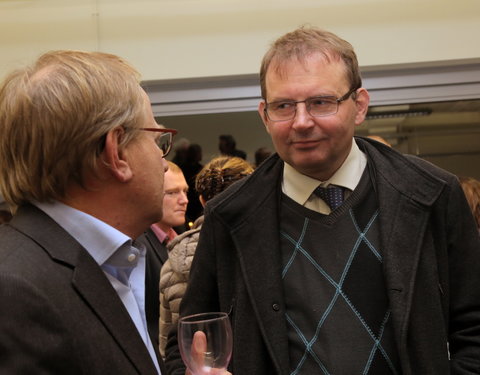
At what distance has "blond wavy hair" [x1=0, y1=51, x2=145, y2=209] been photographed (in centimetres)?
117

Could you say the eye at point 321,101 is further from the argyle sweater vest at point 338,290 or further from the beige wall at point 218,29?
the beige wall at point 218,29

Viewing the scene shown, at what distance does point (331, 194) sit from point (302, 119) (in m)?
0.23

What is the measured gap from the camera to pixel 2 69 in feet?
12.3

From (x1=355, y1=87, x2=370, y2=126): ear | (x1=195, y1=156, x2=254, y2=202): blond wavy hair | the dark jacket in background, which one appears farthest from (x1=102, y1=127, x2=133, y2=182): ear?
(x1=195, y1=156, x2=254, y2=202): blond wavy hair

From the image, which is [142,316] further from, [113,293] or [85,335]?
[85,335]

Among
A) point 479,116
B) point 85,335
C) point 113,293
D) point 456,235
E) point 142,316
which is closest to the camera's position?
point 85,335

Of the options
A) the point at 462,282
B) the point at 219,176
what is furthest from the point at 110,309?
the point at 219,176

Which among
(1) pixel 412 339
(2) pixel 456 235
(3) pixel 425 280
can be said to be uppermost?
(2) pixel 456 235

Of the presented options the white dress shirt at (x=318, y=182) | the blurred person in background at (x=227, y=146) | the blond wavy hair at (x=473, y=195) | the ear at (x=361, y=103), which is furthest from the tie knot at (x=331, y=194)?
the blurred person in background at (x=227, y=146)

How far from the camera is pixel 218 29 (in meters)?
3.63

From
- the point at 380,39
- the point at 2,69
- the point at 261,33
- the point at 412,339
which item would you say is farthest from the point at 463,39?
the point at 2,69

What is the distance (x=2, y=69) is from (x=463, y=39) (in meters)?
2.78

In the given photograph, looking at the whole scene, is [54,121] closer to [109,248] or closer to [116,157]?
[116,157]

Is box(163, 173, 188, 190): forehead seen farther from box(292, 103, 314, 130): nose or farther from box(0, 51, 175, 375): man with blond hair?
box(0, 51, 175, 375): man with blond hair
